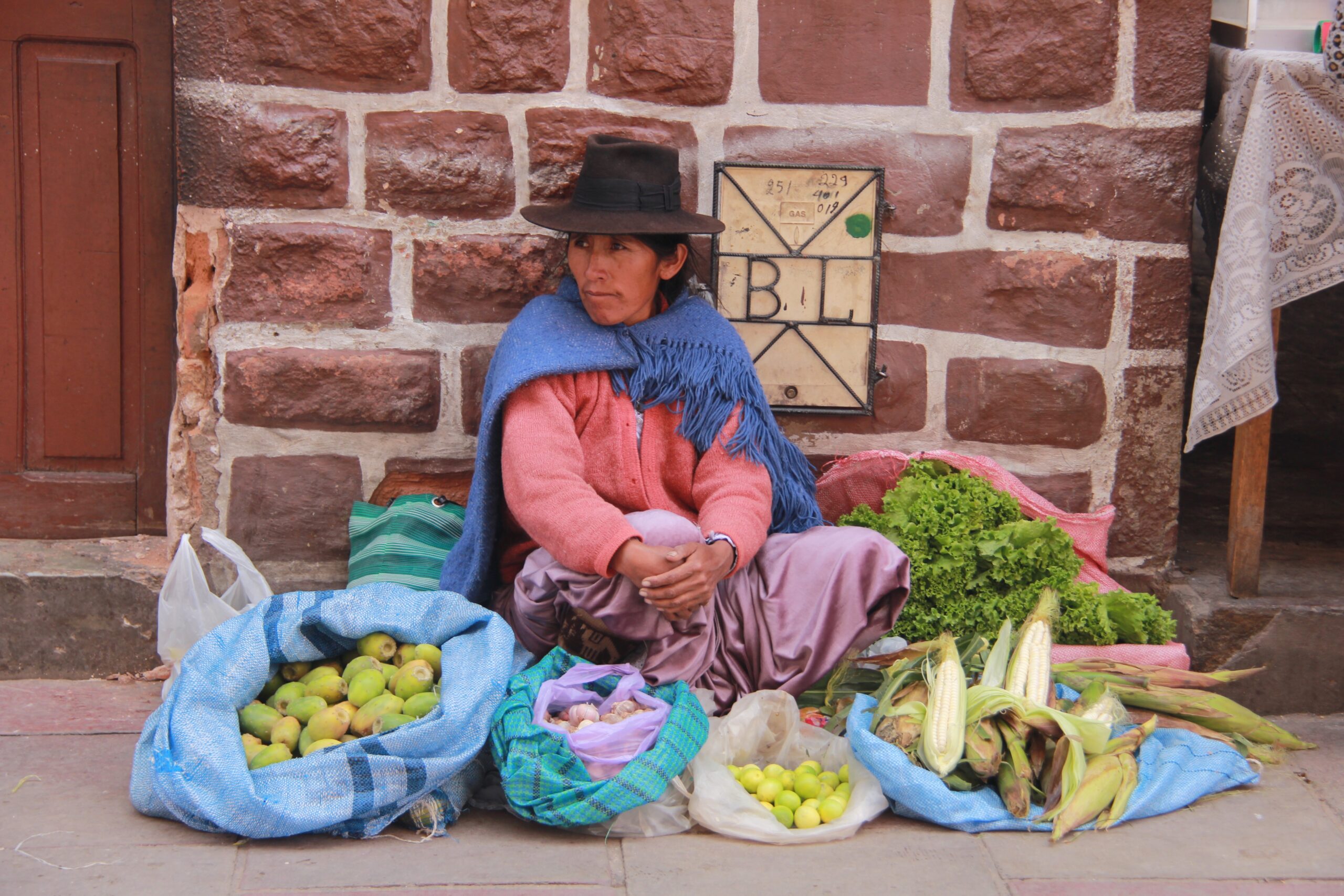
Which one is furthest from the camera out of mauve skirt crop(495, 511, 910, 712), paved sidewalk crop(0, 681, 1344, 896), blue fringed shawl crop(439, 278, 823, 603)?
blue fringed shawl crop(439, 278, 823, 603)

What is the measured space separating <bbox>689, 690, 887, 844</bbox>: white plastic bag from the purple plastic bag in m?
0.14

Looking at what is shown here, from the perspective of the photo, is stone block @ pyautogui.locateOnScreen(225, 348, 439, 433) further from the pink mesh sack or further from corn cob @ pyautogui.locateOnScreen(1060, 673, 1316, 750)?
corn cob @ pyautogui.locateOnScreen(1060, 673, 1316, 750)

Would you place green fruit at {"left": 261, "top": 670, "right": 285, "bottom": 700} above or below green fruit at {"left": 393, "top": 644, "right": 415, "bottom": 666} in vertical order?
below

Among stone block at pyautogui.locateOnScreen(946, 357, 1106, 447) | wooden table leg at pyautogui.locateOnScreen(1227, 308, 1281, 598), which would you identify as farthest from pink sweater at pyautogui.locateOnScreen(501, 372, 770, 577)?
wooden table leg at pyautogui.locateOnScreen(1227, 308, 1281, 598)

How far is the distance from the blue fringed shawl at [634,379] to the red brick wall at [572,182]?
1.07 ft

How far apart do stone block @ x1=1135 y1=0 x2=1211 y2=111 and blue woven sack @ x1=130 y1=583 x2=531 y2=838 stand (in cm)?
231

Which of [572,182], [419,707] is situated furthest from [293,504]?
[572,182]

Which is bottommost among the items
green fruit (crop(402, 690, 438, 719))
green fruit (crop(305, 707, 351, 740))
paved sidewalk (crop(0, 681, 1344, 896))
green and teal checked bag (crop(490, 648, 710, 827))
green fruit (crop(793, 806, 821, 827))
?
paved sidewalk (crop(0, 681, 1344, 896))

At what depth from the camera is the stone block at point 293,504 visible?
341 cm

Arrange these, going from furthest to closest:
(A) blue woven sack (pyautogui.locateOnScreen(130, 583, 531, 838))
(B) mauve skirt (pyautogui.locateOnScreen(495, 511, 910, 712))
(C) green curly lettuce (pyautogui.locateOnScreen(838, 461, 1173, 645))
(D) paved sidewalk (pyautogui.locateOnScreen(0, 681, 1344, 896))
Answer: (C) green curly lettuce (pyautogui.locateOnScreen(838, 461, 1173, 645)), (B) mauve skirt (pyautogui.locateOnScreen(495, 511, 910, 712)), (A) blue woven sack (pyautogui.locateOnScreen(130, 583, 531, 838)), (D) paved sidewalk (pyautogui.locateOnScreen(0, 681, 1344, 896))

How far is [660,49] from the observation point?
3.36 meters

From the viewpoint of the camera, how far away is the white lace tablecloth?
3.14 meters

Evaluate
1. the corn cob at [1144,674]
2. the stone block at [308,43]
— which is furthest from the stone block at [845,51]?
the corn cob at [1144,674]

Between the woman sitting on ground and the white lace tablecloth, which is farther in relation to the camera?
the white lace tablecloth
